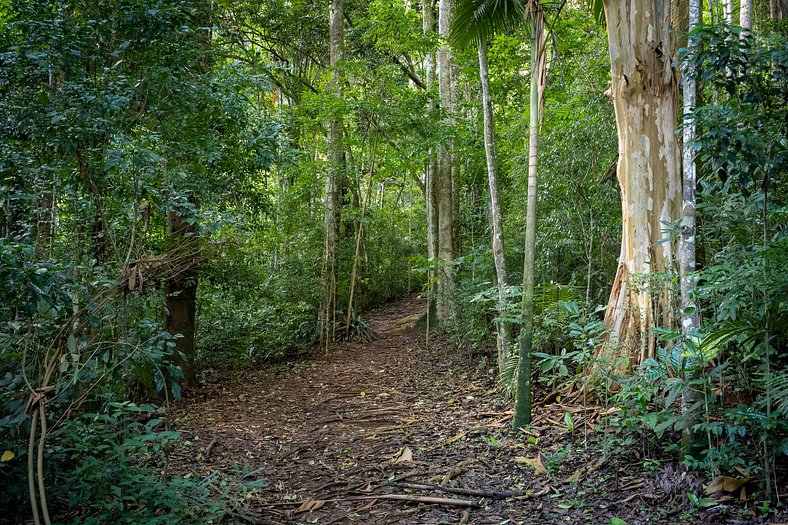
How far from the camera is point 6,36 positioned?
500 centimetres

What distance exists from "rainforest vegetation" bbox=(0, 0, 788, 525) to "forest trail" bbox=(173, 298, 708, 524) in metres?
0.04

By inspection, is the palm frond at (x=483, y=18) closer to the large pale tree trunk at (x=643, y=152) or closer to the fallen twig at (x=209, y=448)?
the large pale tree trunk at (x=643, y=152)

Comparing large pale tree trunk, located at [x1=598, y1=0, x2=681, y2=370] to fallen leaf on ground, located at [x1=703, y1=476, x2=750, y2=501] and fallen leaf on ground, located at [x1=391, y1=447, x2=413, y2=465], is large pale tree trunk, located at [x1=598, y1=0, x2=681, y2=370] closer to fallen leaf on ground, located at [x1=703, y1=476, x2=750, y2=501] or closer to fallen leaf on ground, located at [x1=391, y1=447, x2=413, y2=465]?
fallen leaf on ground, located at [x1=703, y1=476, x2=750, y2=501]

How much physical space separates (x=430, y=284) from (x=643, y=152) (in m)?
5.46

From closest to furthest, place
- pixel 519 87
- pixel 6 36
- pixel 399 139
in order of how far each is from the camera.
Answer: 1. pixel 6 36
2. pixel 399 139
3. pixel 519 87

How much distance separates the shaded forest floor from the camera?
4.15 m

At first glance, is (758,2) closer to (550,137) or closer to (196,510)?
(550,137)

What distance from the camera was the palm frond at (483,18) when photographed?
7215 millimetres

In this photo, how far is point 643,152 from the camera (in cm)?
589

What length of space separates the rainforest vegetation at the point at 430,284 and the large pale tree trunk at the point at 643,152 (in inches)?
1.2

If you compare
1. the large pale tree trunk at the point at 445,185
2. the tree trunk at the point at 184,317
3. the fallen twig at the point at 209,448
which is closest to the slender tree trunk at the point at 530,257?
the fallen twig at the point at 209,448

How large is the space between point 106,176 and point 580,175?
19.3 ft

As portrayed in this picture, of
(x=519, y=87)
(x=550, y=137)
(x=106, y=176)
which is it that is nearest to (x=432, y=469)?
(x=106, y=176)

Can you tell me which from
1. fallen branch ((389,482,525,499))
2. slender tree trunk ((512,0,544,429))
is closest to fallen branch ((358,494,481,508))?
fallen branch ((389,482,525,499))
